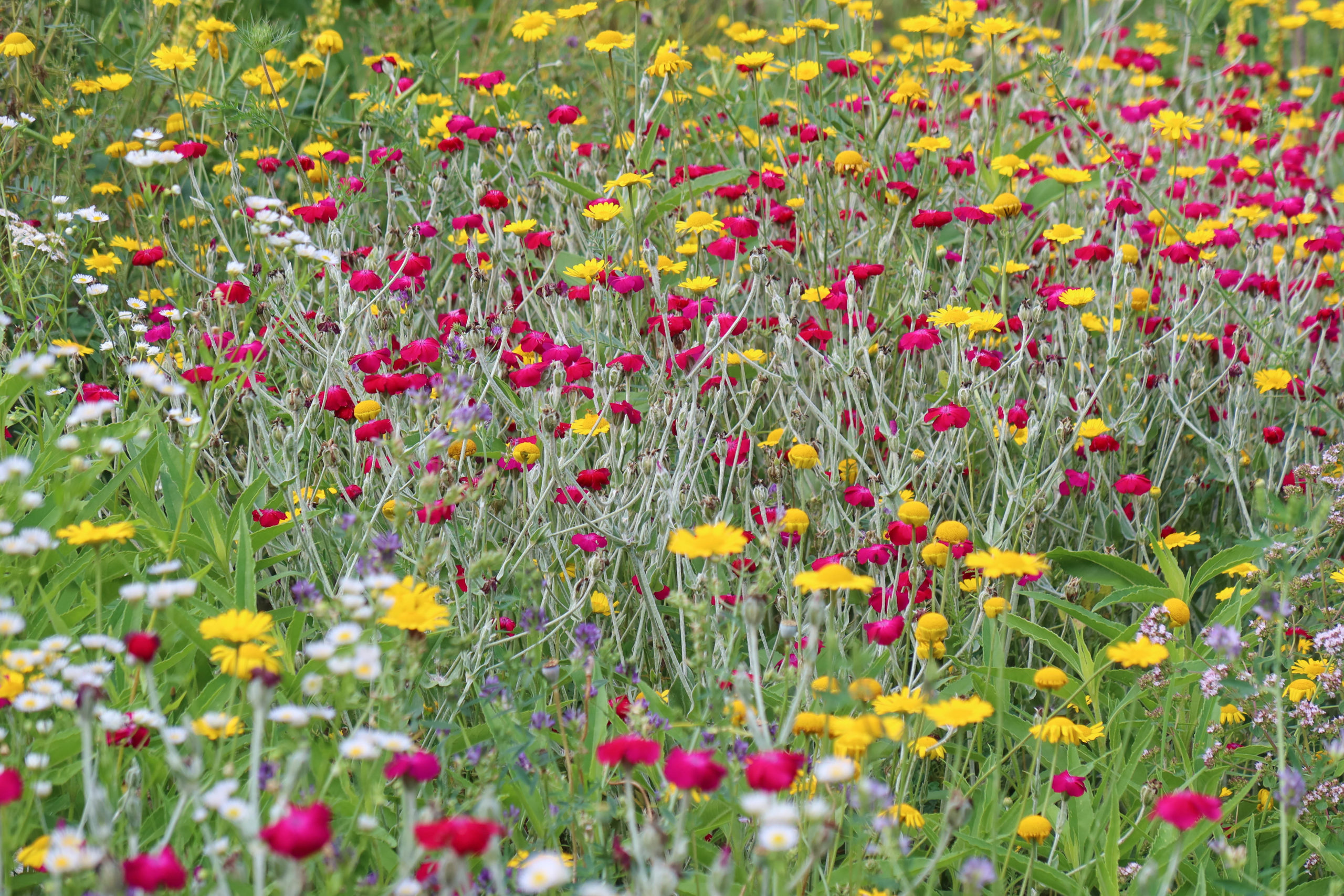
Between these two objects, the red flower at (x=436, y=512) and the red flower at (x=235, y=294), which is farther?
the red flower at (x=235, y=294)

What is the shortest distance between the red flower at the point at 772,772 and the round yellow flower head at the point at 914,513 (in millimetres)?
888

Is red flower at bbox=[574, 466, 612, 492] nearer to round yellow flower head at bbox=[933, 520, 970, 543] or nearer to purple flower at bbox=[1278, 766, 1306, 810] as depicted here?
round yellow flower head at bbox=[933, 520, 970, 543]

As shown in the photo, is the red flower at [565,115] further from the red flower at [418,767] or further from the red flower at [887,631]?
the red flower at [418,767]

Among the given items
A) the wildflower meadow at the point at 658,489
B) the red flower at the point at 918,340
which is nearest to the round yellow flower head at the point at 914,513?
the wildflower meadow at the point at 658,489

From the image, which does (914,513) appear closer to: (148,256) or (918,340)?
(918,340)

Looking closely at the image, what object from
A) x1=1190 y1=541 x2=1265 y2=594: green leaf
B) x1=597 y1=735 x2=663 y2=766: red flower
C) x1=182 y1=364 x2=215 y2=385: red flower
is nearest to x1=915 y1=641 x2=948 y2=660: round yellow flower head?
x1=597 y1=735 x2=663 y2=766: red flower

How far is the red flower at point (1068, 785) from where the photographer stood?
1.95m

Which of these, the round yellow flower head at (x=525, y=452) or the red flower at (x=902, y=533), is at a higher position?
the round yellow flower head at (x=525, y=452)

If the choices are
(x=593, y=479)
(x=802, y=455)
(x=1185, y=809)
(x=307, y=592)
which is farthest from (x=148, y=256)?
(x=1185, y=809)

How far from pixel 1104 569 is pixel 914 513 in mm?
758

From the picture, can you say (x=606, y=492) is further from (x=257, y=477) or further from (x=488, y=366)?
Answer: (x=257, y=477)

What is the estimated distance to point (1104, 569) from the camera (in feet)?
9.33

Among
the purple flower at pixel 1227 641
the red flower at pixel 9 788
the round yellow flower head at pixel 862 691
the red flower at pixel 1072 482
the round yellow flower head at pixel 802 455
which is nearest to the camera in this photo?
the red flower at pixel 9 788

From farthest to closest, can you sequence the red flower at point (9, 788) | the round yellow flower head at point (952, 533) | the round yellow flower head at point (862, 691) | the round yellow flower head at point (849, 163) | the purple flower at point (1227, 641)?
the round yellow flower head at point (849, 163)
the round yellow flower head at point (952, 533)
the purple flower at point (1227, 641)
the round yellow flower head at point (862, 691)
the red flower at point (9, 788)
